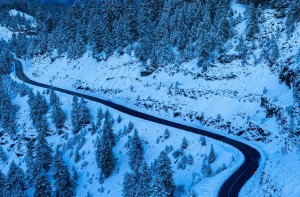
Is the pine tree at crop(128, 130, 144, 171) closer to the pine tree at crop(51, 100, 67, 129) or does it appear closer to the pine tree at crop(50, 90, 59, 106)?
the pine tree at crop(51, 100, 67, 129)

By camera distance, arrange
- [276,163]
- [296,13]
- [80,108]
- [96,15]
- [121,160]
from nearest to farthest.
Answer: [276,163] < [121,160] < [296,13] < [80,108] < [96,15]

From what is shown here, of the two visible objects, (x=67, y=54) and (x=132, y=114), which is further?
(x=67, y=54)

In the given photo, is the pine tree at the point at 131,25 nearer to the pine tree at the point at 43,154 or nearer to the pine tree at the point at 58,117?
the pine tree at the point at 58,117

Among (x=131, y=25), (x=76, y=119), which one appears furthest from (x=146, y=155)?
(x=131, y=25)

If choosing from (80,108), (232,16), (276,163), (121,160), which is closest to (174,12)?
(232,16)

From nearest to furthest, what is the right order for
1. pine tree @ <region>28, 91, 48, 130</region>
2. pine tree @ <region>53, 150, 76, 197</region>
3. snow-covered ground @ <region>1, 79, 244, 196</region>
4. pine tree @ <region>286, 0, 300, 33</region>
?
snow-covered ground @ <region>1, 79, 244, 196</region>, pine tree @ <region>53, 150, 76, 197</region>, pine tree @ <region>286, 0, 300, 33</region>, pine tree @ <region>28, 91, 48, 130</region>

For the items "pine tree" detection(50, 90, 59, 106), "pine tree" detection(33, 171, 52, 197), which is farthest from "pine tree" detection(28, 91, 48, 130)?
"pine tree" detection(33, 171, 52, 197)

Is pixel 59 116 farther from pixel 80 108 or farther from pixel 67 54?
pixel 67 54

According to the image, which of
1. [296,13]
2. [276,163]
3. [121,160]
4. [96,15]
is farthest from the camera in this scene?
[96,15]

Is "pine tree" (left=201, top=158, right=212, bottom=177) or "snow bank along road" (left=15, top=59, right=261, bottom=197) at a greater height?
"snow bank along road" (left=15, top=59, right=261, bottom=197)

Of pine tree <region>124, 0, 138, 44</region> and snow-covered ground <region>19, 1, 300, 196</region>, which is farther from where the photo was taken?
pine tree <region>124, 0, 138, 44</region>
